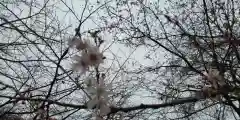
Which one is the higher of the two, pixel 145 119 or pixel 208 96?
pixel 145 119

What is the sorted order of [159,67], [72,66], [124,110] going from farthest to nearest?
[159,67] < [124,110] < [72,66]

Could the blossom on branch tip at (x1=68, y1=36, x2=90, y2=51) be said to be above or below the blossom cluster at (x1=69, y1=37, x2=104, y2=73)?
above

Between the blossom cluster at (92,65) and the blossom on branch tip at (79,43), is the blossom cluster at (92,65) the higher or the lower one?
the lower one

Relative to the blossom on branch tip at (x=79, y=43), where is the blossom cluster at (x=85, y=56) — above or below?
below

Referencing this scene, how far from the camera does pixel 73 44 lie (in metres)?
0.89

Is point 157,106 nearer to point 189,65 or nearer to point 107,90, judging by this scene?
point 107,90

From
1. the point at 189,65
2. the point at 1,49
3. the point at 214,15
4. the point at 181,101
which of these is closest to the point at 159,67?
the point at 189,65

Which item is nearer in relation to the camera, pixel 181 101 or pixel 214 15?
pixel 181 101

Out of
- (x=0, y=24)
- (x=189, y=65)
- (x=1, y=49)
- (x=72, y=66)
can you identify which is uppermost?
(x=0, y=24)

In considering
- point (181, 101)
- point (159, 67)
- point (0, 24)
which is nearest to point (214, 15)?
point (159, 67)

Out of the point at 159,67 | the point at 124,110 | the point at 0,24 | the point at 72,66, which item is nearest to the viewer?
the point at 72,66

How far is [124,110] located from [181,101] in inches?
12.3

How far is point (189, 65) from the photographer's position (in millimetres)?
6105

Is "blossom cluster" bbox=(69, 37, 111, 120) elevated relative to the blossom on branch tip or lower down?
lower down
